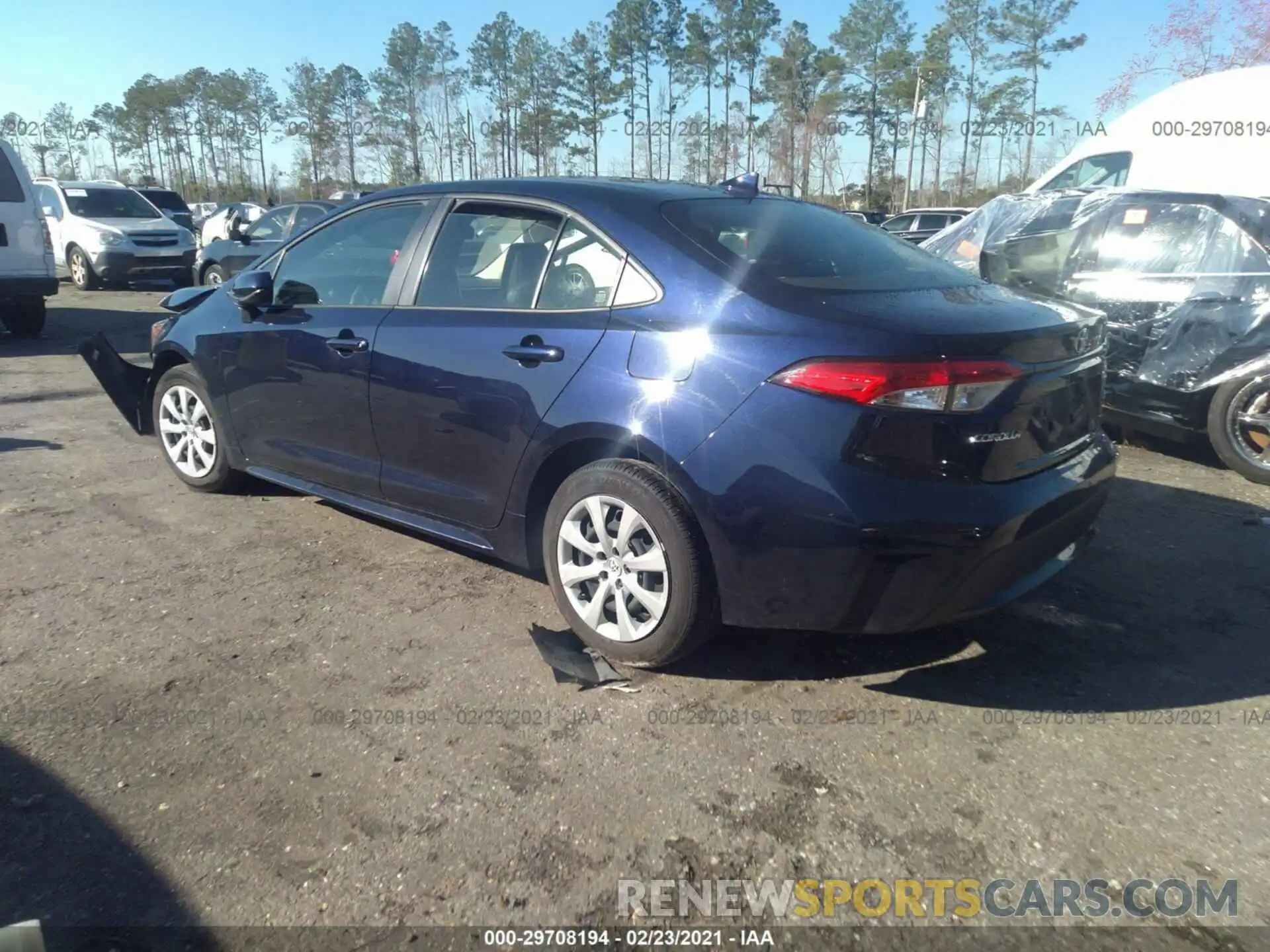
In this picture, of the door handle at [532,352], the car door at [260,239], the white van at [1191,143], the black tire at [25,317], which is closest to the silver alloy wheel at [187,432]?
the door handle at [532,352]

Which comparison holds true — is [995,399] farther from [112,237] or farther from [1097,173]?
[112,237]

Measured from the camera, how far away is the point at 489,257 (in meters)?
3.84

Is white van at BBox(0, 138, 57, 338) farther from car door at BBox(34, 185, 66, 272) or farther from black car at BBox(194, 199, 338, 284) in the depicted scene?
car door at BBox(34, 185, 66, 272)

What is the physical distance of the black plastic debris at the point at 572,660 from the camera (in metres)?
3.32

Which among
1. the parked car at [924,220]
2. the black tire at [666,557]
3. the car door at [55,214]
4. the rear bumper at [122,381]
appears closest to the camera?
the black tire at [666,557]

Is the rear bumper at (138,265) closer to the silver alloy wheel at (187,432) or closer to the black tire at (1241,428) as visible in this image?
the silver alloy wheel at (187,432)

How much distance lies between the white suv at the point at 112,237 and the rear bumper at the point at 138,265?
0.04 feet

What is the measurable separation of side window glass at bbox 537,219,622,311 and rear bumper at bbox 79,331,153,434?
10.3 feet

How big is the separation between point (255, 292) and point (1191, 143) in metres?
10.1

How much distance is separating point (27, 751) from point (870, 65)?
42314 millimetres

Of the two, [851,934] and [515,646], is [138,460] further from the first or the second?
[851,934]

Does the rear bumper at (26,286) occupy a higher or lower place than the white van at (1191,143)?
lower

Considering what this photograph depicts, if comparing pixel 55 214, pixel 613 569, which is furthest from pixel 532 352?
pixel 55 214

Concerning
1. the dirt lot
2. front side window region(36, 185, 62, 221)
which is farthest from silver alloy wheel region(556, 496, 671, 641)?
front side window region(36, 185, 62, 221)
